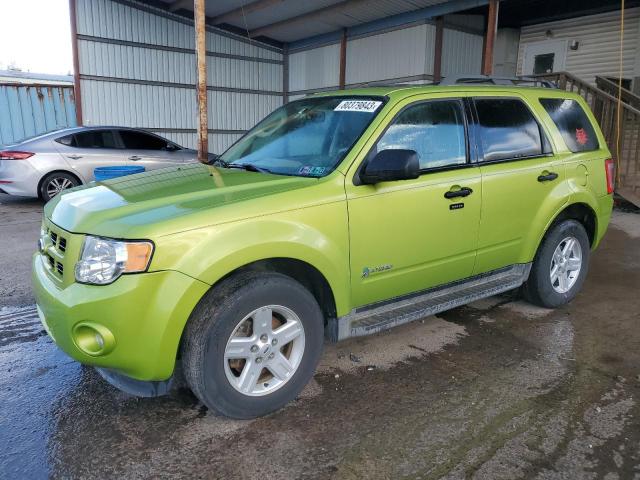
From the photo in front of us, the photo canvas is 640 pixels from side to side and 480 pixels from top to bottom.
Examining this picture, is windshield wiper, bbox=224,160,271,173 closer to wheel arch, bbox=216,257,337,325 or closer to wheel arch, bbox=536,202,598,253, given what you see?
wheel arch, bbox=216,257,337,325

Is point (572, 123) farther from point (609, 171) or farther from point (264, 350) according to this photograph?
point (264, 350)

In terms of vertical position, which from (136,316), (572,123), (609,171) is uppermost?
(572,123)

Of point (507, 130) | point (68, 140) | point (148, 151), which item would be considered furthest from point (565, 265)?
point (68, 140)

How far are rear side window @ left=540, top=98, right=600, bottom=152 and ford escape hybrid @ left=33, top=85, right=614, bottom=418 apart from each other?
0.06ft

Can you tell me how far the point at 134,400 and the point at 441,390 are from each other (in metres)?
1.86

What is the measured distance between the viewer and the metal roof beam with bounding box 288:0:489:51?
12.5 metres

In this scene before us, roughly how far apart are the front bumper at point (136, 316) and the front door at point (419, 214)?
1.08 metres

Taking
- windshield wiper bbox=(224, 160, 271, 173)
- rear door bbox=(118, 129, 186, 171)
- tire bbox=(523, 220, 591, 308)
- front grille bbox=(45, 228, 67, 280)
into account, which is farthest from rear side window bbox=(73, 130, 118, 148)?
tire bbox=(523, 220, 591, 308)

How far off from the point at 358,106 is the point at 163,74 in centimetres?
1423

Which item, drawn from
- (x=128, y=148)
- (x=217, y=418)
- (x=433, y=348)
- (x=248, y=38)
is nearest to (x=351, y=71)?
(x=248, y=38)

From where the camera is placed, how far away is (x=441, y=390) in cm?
326

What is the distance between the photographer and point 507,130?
4.07 m

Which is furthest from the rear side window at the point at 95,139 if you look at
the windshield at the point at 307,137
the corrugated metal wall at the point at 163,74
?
the windshield at the point at 307,137

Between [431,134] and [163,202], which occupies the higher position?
[431,134]
